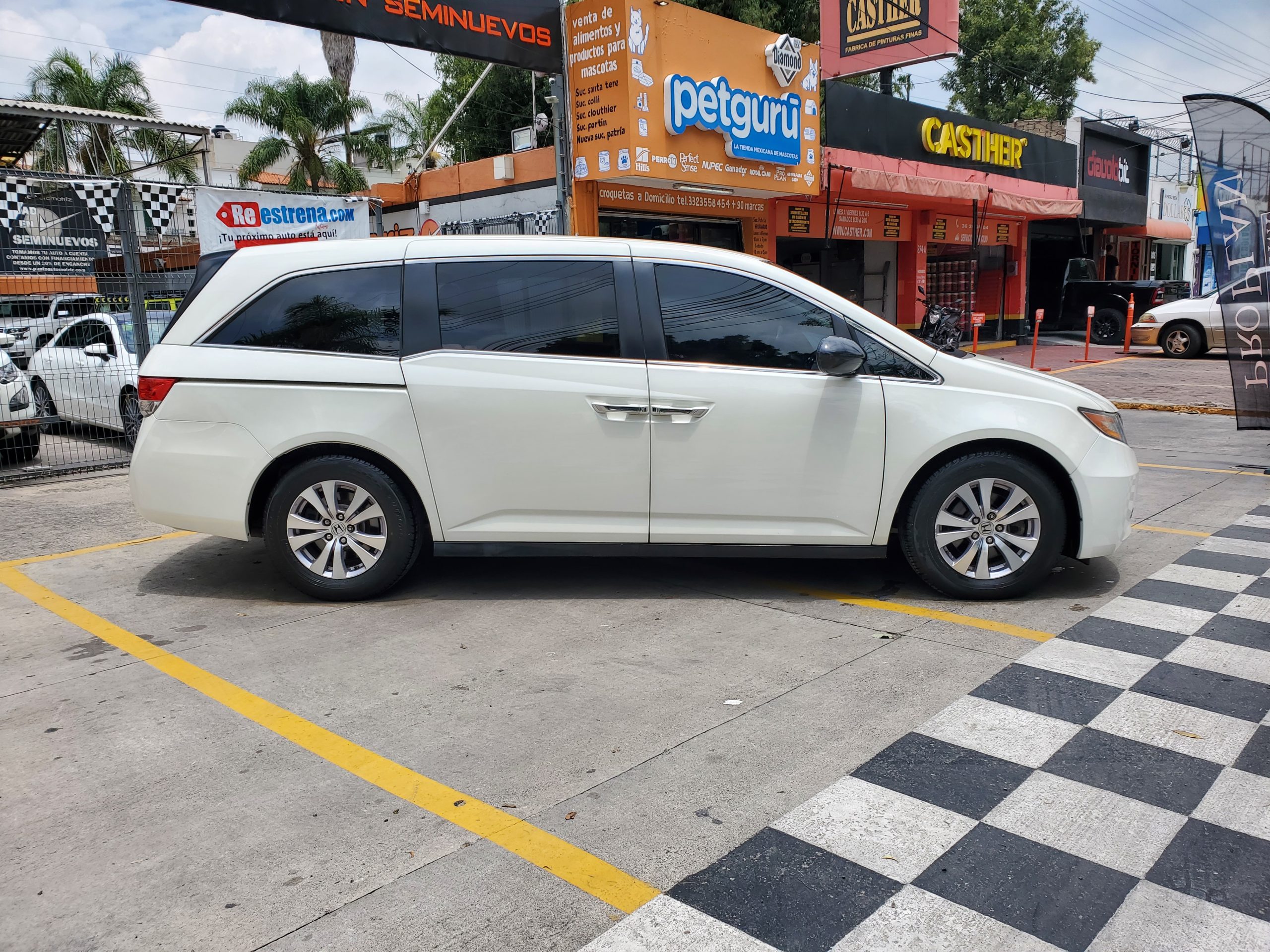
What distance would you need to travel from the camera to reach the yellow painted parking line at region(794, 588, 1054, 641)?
4.53 metres

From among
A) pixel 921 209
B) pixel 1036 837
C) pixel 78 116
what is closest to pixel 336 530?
pixel 1036 837

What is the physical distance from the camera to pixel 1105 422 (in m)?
5.06

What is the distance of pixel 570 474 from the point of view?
4883 mm

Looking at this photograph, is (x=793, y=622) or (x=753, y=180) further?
(x=753, y=180)

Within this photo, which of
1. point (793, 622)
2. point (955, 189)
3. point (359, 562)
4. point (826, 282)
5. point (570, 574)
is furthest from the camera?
point (826, 282)

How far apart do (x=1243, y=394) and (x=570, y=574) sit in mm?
6504

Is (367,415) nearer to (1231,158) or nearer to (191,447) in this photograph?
(191,447)

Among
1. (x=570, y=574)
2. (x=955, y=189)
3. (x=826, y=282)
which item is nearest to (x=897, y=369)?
(x=570, y=574)

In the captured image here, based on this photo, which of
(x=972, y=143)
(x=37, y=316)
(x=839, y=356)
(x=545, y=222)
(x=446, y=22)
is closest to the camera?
(x=839, y=356)

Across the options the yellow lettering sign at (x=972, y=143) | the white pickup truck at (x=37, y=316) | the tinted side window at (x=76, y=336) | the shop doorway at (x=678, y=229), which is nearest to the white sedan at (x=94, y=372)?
the tinted side window at (x=76, y=336)

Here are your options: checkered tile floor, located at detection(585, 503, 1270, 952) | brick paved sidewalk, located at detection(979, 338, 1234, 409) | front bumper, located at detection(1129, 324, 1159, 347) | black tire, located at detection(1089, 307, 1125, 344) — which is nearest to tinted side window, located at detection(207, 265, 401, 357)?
checkered tile floor, located at detection(585, 503, 1270, 952)

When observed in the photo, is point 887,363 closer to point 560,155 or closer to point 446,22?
point 446,22

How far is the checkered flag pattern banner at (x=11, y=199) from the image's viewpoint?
8.71 metres

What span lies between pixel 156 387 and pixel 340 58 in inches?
933
